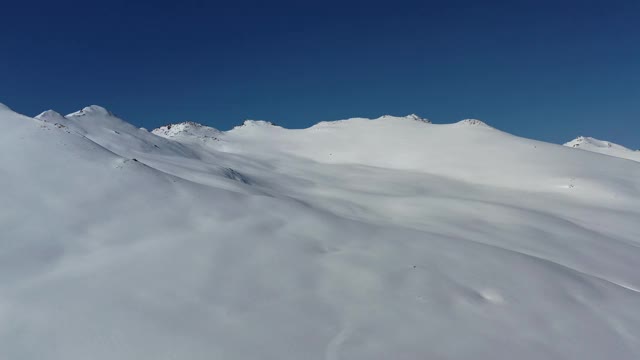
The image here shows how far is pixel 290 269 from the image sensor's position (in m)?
14.7

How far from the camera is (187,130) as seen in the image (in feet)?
192

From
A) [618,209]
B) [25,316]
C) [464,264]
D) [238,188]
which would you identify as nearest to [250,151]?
[238,188]

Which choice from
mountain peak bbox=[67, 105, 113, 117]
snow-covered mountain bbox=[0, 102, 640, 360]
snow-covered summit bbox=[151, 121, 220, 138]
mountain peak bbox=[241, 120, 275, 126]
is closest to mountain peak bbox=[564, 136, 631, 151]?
mountain peak bbox=[241, 120, 275, 126]

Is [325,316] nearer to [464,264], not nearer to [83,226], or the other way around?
[464,264]

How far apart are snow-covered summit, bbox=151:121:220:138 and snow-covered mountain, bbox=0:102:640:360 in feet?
92.7

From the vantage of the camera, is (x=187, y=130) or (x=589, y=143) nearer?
(x=187, y=130)

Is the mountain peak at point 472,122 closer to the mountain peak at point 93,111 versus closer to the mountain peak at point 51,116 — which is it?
the mountain peak at point 93,111

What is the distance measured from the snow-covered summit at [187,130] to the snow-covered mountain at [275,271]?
28259 mm

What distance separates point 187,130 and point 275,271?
47.1 meters

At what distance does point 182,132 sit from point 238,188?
3648 cm

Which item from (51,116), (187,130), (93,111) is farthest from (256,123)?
(51,116)

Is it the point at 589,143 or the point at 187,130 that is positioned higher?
the point at 589,143

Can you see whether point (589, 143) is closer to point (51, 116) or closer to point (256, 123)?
point (256, 123)

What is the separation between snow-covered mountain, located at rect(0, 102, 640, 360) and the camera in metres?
11.2
